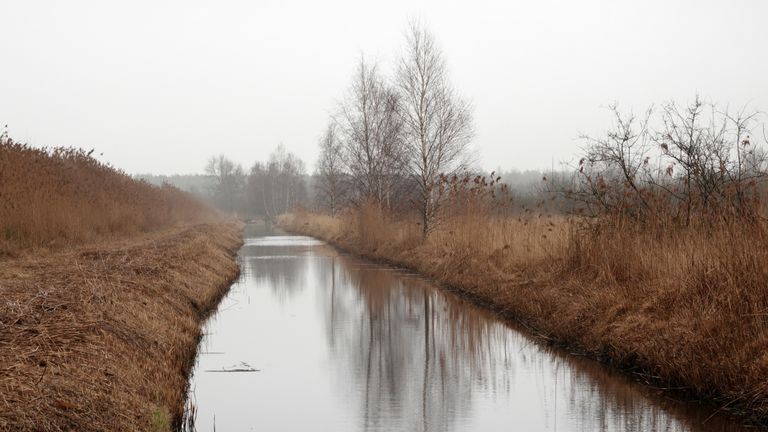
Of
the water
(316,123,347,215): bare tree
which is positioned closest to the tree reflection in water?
the water

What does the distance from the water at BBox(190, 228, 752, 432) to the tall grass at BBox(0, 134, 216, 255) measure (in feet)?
16.8

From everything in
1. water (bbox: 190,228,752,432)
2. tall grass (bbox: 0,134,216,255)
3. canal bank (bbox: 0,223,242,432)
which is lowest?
water (bbox: 190,228,752,432)

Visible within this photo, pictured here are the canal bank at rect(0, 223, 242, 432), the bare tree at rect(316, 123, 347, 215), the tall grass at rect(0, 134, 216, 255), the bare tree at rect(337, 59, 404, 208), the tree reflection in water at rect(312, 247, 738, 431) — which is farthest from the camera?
the bare tree at rect(316, 123, 347, 215)

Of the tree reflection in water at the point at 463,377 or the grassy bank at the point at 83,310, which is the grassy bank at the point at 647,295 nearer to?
the tree reflection in water at the point at 463,377

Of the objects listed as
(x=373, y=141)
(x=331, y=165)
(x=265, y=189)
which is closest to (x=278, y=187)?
(x=265, y=189)

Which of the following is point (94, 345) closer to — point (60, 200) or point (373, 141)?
point (60, 200)

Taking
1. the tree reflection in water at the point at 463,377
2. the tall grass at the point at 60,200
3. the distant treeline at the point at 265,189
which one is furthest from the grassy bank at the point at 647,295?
the distant treeline at the point at 265,189

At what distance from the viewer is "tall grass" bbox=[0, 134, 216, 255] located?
50.9 feet

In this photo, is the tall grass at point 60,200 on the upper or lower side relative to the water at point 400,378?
upper

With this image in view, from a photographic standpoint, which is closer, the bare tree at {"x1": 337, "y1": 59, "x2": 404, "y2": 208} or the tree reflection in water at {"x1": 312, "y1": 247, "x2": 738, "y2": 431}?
the tree reflection in water at {"x1": 312, "y1": 247, "x2": 738, "y2": 431}

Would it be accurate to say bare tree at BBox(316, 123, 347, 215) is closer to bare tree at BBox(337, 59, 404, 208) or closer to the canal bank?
bare tree at BBox(337, 59, 404, 208)

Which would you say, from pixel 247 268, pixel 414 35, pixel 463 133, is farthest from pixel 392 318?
pixel 414 35

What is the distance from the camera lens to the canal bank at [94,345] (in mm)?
5191

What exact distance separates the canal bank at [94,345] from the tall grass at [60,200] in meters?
2.31
